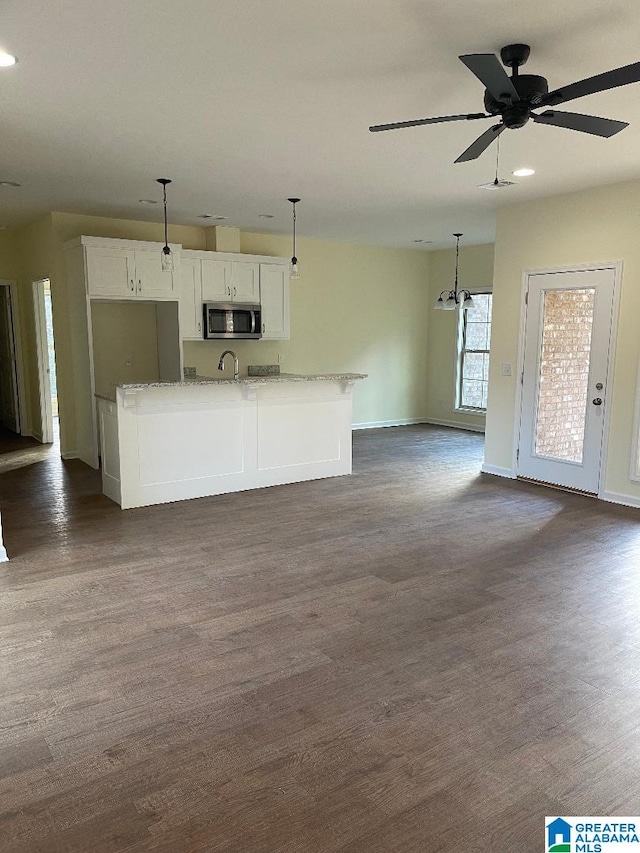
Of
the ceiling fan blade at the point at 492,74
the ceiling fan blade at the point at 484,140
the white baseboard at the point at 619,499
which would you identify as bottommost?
the white baseboard at the point at 619,499

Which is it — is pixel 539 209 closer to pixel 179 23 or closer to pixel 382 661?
pixel 179 23

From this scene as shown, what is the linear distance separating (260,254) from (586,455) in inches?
187

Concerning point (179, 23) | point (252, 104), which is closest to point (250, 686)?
point (179, 23)

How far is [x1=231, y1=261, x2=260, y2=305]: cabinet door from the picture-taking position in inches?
285

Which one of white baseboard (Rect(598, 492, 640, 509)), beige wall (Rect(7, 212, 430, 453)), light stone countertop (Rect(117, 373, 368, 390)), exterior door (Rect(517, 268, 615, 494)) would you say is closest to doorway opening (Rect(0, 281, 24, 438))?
beige wall (Rect(7, 212, 430, 453))

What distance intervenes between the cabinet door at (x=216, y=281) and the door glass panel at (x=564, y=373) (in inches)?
141

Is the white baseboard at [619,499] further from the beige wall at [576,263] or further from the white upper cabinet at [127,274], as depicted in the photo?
the white upper cabinet at [127,274]

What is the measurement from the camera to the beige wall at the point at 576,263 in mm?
5082

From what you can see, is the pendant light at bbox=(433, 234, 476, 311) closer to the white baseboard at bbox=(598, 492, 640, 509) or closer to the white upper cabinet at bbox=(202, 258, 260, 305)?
the white upper cabinet at bbox=(202, 258, 260, 305)

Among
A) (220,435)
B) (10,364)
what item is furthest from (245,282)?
(10,364)

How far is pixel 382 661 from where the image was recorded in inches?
110

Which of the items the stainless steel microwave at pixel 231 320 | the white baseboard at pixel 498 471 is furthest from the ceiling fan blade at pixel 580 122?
the stainless steel microwave at pixel 231 320

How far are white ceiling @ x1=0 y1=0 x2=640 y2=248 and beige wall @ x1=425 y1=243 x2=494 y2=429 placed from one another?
3.20 meters

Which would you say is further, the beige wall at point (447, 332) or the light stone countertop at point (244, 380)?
the beige wall at point (447, 332)
